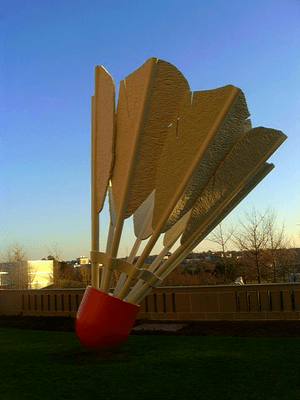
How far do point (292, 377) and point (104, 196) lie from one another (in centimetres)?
269

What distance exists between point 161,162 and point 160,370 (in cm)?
217

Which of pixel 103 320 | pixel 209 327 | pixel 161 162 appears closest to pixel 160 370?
pixel 103 320

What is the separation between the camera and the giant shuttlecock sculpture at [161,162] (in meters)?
4.46

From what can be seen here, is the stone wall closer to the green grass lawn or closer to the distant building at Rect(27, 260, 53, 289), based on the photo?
the green grass lawn

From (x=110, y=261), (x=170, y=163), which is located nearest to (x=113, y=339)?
(x=110, y=261)

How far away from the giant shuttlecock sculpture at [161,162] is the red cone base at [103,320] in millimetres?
11

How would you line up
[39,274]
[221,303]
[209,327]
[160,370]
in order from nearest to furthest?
1. [160,370]
2. [209,327]
3. [221,303]
4. [39,274]

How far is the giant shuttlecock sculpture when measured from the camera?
14.6ft

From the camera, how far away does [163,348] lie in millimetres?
5730

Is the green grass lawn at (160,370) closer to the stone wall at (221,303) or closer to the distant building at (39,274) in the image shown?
the stone wall at (221,303)

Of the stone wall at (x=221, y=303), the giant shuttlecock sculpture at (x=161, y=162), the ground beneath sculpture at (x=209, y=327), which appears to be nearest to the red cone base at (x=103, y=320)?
the giant shuttlecock sculpture at (x=161, y=162)

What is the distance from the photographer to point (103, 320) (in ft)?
15.2

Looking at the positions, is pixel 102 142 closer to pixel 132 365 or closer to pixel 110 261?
pixel 110 261

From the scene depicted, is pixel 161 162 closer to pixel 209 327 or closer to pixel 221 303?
pixel 209 327
